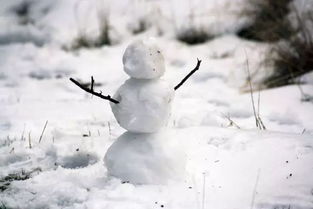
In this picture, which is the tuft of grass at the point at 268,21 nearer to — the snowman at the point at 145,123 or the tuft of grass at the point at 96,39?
the tuft of grass at the point at 96,39

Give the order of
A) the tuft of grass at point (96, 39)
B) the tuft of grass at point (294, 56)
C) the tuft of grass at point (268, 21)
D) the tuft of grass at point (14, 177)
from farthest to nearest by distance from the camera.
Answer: the tuft of grass at point (96, 39) < the tuft of grass at point (268, 21) < the tuft of grass at point (294, 56) < the tuft of grass at point (14, 177)

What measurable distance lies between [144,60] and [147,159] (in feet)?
1.44

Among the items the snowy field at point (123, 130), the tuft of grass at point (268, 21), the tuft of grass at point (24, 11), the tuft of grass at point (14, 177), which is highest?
the tuft of grass at point (24, 11)

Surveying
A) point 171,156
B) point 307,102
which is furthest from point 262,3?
point 171,156

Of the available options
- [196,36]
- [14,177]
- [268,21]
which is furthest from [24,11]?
[14,177]

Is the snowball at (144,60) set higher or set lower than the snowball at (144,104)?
higher

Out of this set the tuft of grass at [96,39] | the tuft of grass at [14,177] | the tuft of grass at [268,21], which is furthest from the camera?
the tuft of grass at [96,39]

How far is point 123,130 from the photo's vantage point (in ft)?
10.1

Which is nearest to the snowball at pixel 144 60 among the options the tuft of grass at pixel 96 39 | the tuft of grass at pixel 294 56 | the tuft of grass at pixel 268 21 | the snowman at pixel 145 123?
the snowman at pixel 145 123

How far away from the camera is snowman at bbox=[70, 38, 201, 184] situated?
2.03 m

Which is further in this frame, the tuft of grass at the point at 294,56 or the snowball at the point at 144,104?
the tuft of grass at the point at 294,56

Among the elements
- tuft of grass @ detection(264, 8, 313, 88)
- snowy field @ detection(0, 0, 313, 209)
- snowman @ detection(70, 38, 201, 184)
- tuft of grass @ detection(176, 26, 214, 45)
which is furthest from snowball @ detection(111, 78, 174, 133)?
tuft of grass @ detection(176, 26, 214, 45)

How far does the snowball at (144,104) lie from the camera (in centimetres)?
203

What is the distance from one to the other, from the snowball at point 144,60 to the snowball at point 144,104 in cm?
5
